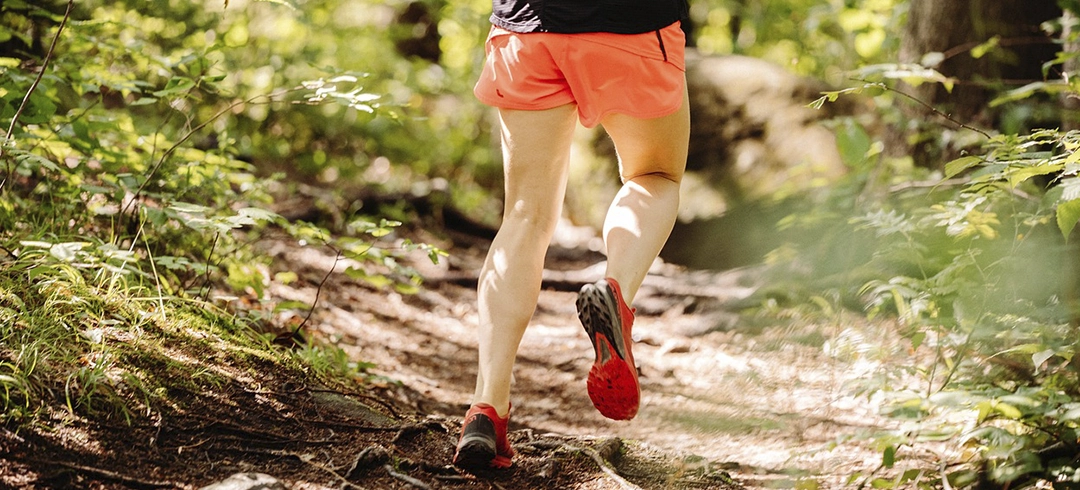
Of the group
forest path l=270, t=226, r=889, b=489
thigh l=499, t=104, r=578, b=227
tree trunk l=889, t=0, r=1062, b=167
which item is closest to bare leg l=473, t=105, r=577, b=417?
thigh l=499, t=104, r=578, b=227

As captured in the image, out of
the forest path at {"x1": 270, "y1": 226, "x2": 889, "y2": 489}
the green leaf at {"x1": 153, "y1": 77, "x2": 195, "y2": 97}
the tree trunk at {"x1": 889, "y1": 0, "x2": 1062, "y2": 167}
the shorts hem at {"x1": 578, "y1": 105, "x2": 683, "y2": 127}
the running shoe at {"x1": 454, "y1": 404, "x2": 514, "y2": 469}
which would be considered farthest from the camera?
the tree trunk at {"x1": 889, "y1": 0, "x2": 1062, "y2": 167}

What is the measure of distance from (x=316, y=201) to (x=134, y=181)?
2978 millimetres

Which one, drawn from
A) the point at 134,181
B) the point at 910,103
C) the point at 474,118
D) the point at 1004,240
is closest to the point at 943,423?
the point at 1004,240

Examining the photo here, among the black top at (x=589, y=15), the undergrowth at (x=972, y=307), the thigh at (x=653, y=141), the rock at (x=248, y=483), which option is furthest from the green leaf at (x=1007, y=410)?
the rock at (x=248, y=483)

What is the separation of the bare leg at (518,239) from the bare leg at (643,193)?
0.59 feet

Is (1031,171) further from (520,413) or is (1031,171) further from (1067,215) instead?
(520,413)

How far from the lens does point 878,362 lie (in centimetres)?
289

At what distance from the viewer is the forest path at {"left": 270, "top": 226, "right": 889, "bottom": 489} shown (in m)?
2.45

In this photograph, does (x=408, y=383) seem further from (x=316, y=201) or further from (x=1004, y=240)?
(x=316, y=201)

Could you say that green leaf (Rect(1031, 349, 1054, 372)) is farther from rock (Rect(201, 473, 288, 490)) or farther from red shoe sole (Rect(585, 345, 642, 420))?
rock (Rect(201, 473, 288, 490))

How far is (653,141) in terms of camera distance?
2.10 meters

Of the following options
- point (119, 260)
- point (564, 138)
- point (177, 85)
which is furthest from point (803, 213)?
point (119, 260)

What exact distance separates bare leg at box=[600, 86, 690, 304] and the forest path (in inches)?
23.8

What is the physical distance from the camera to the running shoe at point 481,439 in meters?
1.90
